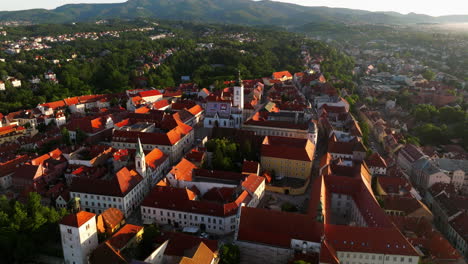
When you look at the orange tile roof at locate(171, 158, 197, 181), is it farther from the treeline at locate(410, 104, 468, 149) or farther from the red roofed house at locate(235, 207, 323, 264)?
the treeline at locate(410, 104, 468, 149)

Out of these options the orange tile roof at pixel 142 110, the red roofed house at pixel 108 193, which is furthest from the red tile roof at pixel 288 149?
the orange tile roof at pixel 142 110

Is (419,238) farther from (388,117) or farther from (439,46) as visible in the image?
(439,46)

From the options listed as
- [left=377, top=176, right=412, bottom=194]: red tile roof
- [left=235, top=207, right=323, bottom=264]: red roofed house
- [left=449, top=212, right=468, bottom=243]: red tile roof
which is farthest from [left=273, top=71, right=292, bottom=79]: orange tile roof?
[left=235, top=207, right=323, bottom=264]: red roofed house

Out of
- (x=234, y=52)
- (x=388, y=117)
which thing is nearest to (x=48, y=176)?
(x=388, y=117)

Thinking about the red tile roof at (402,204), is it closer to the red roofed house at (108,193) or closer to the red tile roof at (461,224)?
the red tile roof at (461,224)

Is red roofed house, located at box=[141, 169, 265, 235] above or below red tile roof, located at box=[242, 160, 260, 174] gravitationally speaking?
below

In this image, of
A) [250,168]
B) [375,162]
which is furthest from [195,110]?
[375,162]

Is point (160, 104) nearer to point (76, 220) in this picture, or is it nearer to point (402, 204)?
point (76, 220)
